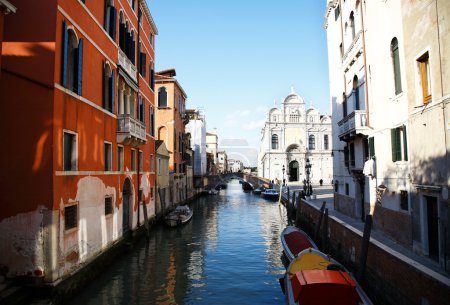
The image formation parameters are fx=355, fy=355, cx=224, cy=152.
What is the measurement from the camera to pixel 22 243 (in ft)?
24.2

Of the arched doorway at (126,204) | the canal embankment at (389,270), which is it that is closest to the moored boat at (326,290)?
the canal embankment at (389,270)

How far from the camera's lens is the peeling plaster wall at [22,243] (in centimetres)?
731

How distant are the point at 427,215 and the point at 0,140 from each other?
33.3ft

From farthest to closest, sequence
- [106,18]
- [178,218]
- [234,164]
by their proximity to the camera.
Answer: [234,164]
[178,218]
[106,18]

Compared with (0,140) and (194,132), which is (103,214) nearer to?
(0,140)

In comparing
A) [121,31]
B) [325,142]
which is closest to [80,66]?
[121,31]

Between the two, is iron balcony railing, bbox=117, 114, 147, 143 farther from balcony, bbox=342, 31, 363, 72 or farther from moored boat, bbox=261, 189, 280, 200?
moored boat, bbox=261, 189, 280, 200

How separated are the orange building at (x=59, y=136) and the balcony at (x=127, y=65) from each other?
0.53 meters

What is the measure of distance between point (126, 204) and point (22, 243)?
6824 millimetres

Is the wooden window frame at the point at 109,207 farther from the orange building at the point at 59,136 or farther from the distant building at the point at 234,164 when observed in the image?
the distant building at the point at 234,164

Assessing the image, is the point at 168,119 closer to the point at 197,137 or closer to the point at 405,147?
the point at 197,137

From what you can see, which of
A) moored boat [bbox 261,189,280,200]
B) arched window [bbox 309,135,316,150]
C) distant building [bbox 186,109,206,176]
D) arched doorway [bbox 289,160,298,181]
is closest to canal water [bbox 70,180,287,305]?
moored boat [bbox 261,189,280,200]

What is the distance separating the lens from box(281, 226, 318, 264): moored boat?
11750mm

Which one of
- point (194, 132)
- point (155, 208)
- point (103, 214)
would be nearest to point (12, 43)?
point (103, 214)
